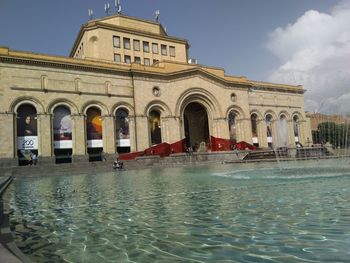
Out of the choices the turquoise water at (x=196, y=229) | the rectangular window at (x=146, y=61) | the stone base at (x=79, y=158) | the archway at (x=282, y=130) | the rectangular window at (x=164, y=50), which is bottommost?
the turquoise water at (x=196, y=229)

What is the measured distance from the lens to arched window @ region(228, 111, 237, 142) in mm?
41969

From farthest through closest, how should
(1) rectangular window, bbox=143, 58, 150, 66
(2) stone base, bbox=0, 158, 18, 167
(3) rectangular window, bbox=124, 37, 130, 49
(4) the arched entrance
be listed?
1. (4) the arched entrance
2. (1) rectangular window, bbox=143, 58, 150, 66
3. (3) rectangular window, bbox=124, 37, 130, 49
4. (2) stone base, bbox=0, 158, 18, 167

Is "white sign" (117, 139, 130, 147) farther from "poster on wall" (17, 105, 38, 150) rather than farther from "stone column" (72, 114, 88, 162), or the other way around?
"poster on wall" (17, 105, 38, 150)

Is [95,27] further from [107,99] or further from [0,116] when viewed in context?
[0,116]

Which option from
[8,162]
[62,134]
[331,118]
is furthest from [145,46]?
[331,118]

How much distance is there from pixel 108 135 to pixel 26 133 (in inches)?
295

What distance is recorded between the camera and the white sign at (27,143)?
28.7 m

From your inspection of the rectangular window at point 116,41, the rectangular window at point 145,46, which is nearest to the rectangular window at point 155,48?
the rectangular window at point 145,46

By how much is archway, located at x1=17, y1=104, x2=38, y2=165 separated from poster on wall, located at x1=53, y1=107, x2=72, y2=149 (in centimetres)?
183

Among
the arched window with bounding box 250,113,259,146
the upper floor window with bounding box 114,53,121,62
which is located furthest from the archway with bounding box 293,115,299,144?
the upper floor window with bounding box 114,53,121,62

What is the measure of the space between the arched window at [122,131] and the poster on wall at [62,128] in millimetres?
4812

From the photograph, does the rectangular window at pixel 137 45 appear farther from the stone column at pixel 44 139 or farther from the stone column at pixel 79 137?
the stone column at pixel 44 139

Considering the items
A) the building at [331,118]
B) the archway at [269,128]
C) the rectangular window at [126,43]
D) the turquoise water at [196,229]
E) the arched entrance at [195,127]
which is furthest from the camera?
the archway at [269,128]

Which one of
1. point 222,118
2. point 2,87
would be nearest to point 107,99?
point 2,87
